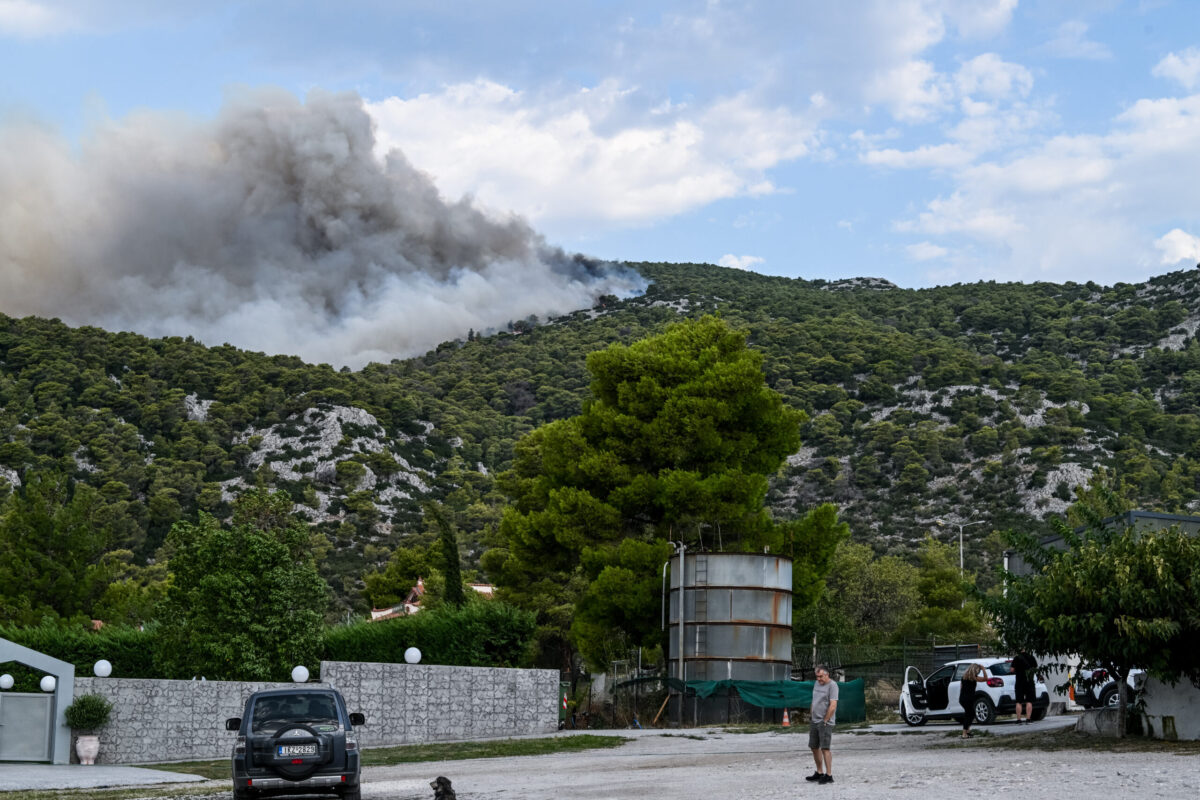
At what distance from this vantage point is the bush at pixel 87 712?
3122cm

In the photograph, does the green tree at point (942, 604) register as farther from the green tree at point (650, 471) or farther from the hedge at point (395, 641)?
the hedge at point (395, 641)

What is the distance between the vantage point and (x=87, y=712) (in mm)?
31328

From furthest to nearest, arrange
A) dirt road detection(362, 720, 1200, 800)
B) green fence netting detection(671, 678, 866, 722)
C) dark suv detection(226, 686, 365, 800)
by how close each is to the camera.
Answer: green fence netting detection(671, 678, 866, 722) → dark suv detection(226, 686, 365, 800) → dirt road detection(362, 720, 1200, 800)

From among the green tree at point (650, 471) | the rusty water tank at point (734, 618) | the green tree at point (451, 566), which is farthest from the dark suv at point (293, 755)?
the green tree at point (650, 471)

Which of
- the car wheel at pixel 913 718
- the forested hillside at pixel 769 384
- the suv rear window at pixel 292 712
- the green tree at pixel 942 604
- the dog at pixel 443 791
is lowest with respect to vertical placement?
the car wheel at pixel 913 718

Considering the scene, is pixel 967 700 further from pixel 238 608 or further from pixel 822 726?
pixel 238 608

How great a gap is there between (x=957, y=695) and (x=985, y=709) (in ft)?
3.83

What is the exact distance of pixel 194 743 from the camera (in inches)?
1289

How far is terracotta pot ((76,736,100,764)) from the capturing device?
31266 mm

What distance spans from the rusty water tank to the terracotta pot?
57.8 ft

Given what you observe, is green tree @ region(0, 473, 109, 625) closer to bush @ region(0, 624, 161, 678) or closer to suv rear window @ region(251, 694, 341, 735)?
bush @ region(0, 624, 161, 678)

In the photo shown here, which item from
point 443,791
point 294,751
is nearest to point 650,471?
point 443,791

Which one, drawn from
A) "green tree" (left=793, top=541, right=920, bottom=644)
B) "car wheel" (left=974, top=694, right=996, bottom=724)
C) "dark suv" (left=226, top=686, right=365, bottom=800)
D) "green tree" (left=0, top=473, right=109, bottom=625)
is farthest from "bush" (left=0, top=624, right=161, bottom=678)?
"green tree" (left=793, top=541, right=920, bottom=644)

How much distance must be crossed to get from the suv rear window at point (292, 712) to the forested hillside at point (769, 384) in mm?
63543
